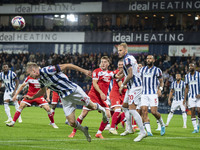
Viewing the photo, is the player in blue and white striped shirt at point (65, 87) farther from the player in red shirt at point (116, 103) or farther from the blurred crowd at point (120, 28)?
the blurred crowd at point (120, 28)

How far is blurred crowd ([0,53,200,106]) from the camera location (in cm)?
3247

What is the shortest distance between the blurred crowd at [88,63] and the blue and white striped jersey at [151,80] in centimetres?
1749

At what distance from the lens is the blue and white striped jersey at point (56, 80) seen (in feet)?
30.9

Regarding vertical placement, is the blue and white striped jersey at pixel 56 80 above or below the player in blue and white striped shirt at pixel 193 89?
above

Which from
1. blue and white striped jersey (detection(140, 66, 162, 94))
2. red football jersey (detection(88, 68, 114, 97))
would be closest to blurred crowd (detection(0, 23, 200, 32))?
blue and white striped jersey (detection(140, 66, 162, 94))

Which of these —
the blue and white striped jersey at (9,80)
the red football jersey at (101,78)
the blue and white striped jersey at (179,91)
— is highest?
the red football jersey at (101,78)

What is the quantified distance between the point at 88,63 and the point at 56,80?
2926 cm

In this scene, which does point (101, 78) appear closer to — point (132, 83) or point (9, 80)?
point (132, 83)

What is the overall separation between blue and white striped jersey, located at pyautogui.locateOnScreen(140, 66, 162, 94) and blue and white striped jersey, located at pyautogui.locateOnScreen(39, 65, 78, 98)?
13.9ft

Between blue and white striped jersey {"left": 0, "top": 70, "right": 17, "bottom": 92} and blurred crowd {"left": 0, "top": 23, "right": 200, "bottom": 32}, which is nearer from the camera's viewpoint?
blue and white striped jersey {"left": 0, "top": 70, "right": 17, "bottom": 92}

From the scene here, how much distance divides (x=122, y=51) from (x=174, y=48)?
31.2 metres

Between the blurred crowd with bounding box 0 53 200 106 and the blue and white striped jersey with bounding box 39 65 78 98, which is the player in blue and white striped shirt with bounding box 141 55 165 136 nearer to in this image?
the blue and white striped jersey with bounding box 39 65 78 98

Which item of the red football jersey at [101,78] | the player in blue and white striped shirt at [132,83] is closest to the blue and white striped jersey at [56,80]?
the player in blue and white striped shirt at [132,83]

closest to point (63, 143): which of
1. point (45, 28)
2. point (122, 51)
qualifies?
point (122, 51)
